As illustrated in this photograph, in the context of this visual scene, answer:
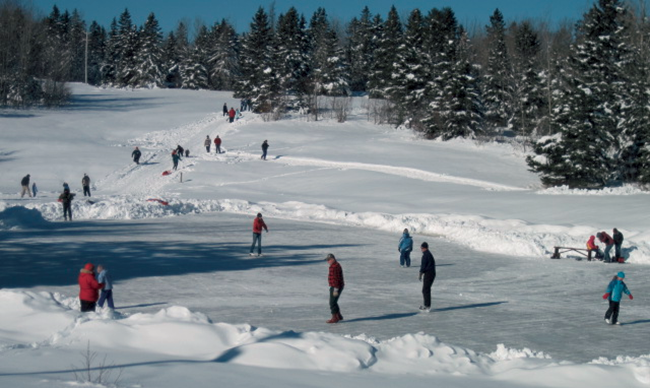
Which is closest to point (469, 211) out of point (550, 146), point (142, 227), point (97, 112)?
point (550, 146)

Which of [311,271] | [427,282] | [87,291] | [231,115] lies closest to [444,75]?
[231,115]

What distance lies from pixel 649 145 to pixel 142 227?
2650 cm

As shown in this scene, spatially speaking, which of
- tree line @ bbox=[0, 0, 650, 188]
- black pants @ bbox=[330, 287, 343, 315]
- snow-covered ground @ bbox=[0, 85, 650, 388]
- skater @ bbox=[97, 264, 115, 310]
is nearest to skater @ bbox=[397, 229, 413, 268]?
snow-covered ground @ bbox=[0, 85, 650, 388]

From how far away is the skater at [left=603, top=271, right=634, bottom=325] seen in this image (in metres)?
12.0

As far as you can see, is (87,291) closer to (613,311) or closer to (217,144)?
(613,311)

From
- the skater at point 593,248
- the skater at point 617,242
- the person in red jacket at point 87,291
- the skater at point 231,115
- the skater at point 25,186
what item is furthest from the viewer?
the skater at point 231,115

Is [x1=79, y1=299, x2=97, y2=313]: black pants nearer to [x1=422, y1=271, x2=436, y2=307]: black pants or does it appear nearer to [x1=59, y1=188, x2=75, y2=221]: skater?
[x1=422, y1=271, x2=436, y2=307]: black pants

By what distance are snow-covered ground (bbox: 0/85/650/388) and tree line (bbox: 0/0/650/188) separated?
4.38m

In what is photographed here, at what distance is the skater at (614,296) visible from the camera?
39.3 feet

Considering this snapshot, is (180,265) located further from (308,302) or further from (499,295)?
(499,295)

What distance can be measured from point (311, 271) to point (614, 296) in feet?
26.3

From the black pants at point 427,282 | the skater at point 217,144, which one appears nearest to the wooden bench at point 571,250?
the black pants at point 427,282

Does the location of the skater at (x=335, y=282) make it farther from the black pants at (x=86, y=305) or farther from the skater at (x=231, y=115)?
the skater at (x=231, y=115)

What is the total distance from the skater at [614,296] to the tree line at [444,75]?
23.2 metres
